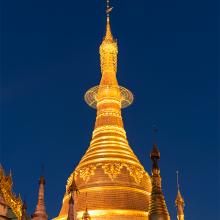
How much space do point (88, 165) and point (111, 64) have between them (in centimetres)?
1129

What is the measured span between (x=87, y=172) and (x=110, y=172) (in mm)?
1848

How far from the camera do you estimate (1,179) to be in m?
31.3

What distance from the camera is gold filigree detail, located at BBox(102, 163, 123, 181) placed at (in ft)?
136

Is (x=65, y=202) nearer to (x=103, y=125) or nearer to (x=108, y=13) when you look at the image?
(x=103, y=125)

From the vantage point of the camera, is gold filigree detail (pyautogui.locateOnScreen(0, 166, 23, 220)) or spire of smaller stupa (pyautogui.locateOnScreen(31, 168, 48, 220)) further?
gold filigree detail (pyautogui.locateOnScreen(0, 166, 23, 220))

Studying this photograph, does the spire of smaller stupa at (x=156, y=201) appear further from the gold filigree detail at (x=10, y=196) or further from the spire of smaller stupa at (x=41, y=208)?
the gold filigree detail at (x=10, y=196)

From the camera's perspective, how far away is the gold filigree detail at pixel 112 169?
4138 centimetres

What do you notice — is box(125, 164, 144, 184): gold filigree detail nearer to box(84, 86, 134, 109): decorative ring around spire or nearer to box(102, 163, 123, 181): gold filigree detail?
box(102, 163, 123, 181): gold filigree detail

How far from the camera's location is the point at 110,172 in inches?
1633

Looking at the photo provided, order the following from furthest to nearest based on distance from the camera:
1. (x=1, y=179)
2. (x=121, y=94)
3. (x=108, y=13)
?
(x=108, y=13) < (x=121, y=94) < (x=1, y=179)

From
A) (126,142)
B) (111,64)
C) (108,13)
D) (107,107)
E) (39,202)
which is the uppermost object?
(108,13)

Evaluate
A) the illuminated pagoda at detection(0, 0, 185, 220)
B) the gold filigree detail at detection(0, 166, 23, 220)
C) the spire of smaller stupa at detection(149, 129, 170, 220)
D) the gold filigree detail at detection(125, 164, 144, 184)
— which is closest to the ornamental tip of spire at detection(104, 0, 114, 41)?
the illuminated pagoda at detection(0, 0, 185, 220)

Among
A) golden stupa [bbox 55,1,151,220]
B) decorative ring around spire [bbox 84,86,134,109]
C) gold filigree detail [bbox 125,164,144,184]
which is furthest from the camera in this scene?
decorative ring around spire [bbox 84,86,134,109]

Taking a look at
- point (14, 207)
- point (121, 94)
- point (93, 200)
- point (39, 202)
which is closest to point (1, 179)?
point (14, 207)
